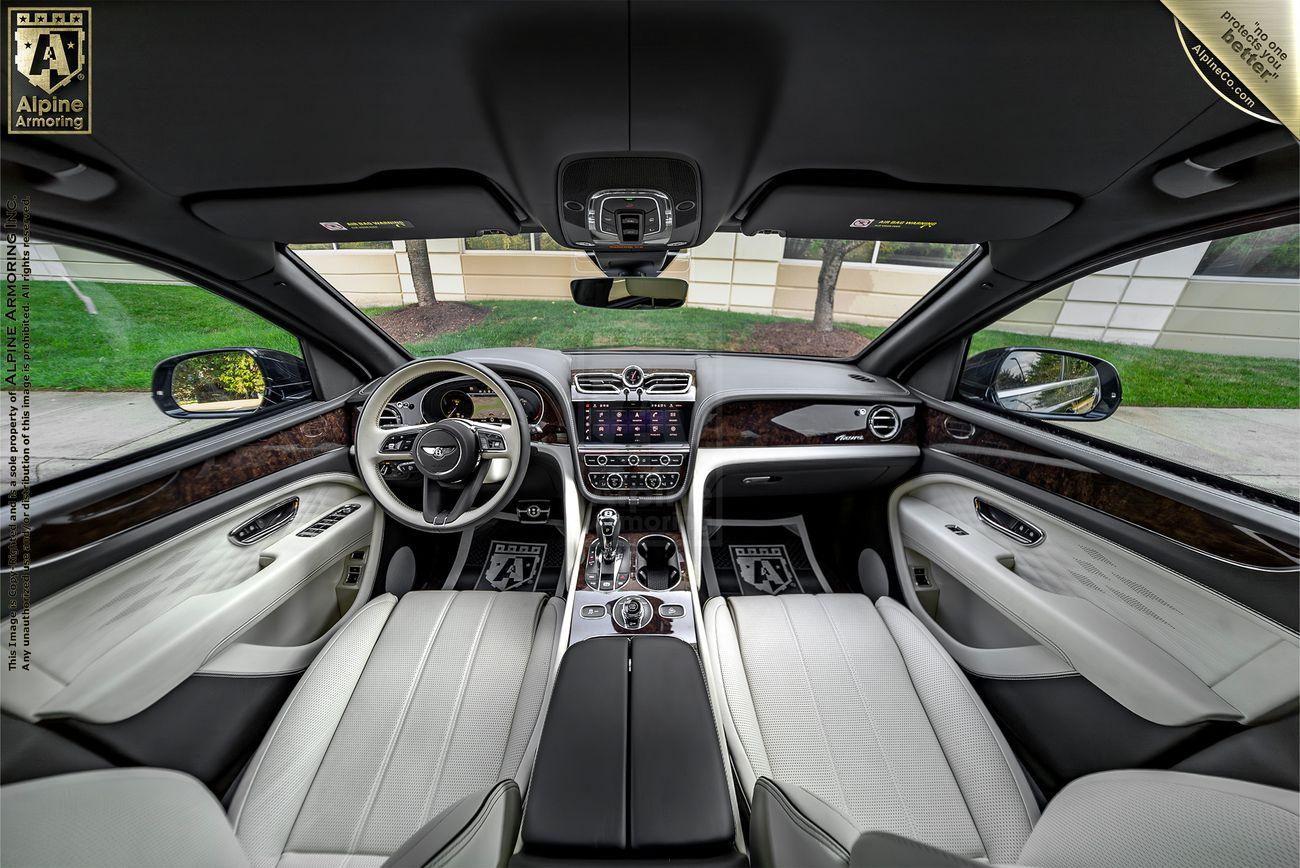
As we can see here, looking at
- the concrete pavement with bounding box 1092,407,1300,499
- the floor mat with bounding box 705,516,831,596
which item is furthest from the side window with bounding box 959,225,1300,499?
the floor mat with bounding box 705,516,831,596

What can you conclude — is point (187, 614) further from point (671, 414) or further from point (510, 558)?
point (671, 414)

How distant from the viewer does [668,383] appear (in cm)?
240

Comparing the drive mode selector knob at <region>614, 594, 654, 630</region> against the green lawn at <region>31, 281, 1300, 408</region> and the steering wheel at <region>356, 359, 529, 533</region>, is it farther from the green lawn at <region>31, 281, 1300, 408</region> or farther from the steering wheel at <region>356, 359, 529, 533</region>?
the green lawn at <region>31, 281, 1300, 408</region>

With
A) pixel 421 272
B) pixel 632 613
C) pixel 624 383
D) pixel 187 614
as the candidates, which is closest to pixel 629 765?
pixel 632 613

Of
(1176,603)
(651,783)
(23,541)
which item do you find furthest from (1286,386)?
(23,541)

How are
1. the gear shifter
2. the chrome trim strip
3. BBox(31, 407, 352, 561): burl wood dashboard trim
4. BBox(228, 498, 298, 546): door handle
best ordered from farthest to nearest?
the chrome trim strip, the gear shifter, BBox(228, 498, 298, 546): door handle, BBox(31, 407, 352, 561): burl wood dashboard trim

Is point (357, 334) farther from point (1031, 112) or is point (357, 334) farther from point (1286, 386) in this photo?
point (1286, 386)

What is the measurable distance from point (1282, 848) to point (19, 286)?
3.06 m

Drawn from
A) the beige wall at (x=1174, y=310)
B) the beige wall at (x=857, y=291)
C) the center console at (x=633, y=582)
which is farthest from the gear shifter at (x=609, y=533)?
the beige wall at (x=1174, y=310)

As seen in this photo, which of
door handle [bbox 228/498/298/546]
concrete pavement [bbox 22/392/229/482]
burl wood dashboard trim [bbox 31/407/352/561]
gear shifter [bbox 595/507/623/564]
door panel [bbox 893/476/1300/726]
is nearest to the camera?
door panel [bbox 893/476/1300/726]

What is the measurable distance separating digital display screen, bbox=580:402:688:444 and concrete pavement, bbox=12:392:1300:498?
5.46ft

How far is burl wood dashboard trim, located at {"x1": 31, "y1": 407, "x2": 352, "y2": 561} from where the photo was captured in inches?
44.7

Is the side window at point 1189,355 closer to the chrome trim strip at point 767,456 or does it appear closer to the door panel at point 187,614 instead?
the chrome trim strip at point 767,456

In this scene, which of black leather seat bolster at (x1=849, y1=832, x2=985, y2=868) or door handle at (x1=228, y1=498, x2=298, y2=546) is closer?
black leather seat bolster at (x1=849, y1=832, x2=985, y2=868)
